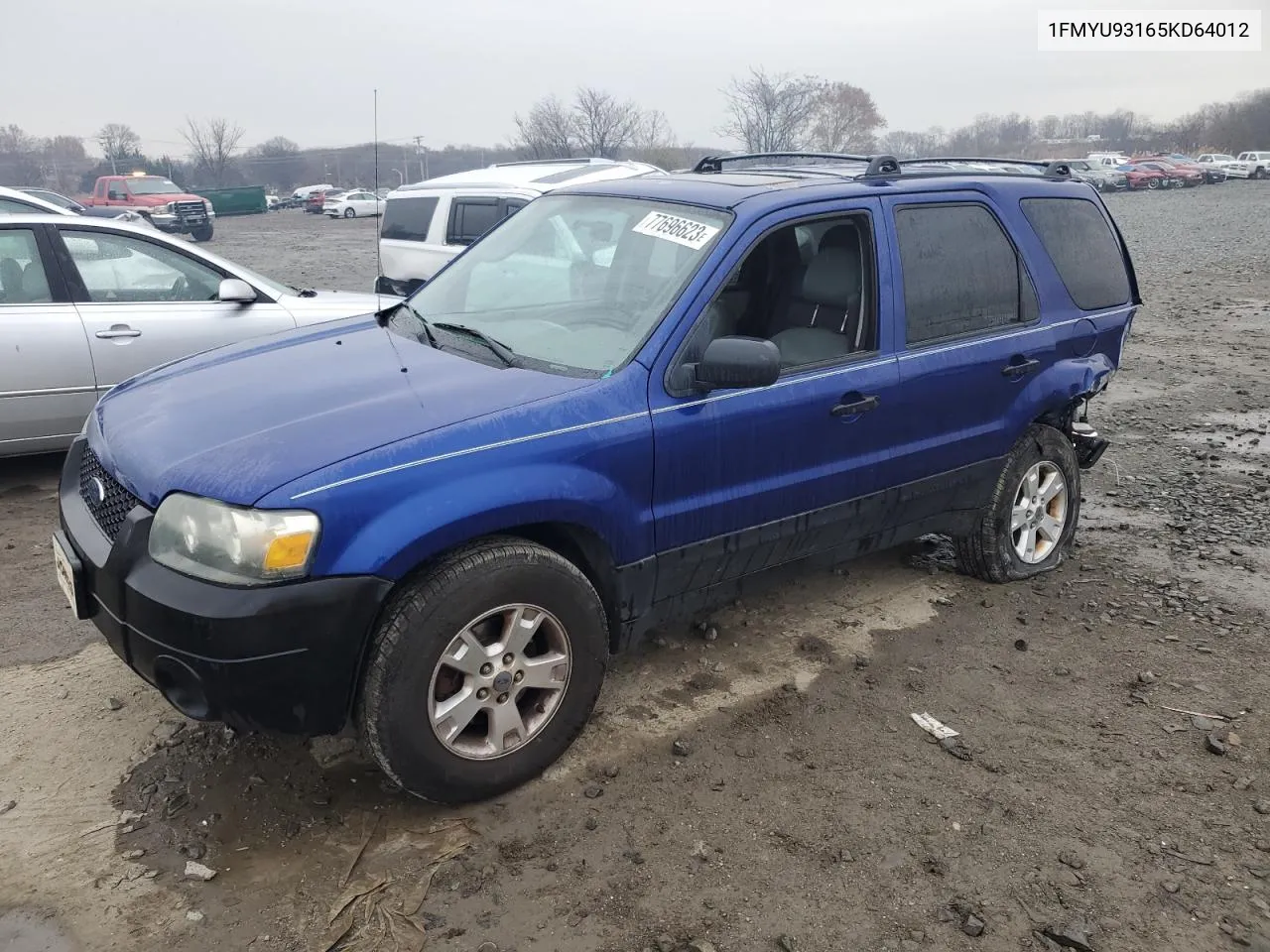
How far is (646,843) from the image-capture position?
2.88m

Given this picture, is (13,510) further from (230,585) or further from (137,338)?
(230,585)

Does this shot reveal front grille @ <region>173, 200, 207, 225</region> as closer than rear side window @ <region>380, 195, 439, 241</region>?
No

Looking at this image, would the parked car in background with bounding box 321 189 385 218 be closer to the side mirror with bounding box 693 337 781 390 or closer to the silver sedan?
the silver sedan

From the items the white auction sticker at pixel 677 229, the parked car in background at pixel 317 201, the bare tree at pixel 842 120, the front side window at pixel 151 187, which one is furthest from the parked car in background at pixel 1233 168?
the white auction sticker at pixel 677 229

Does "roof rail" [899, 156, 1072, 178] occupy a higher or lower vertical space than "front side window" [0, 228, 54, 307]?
higher

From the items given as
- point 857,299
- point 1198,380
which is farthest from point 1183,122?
point 857,299

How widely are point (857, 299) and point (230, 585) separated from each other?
2.52 meters

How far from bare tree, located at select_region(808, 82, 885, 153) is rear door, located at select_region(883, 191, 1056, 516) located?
44.2 meters

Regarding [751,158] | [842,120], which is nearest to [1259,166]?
[842,120]

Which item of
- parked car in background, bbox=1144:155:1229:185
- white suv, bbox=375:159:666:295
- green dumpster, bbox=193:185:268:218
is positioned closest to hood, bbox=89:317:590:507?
white suv, bbox=375:159:666:295

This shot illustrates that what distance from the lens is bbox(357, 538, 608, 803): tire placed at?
2727 millimetres

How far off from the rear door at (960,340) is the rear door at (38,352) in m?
4.44

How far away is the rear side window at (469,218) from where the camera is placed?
31.1 feet

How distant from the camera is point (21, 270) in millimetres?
5441
